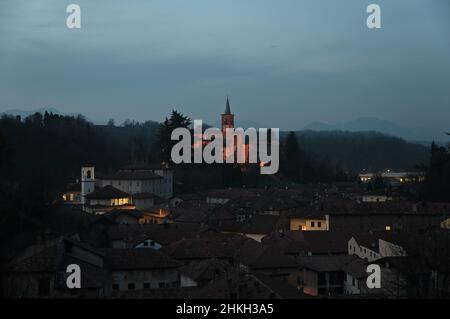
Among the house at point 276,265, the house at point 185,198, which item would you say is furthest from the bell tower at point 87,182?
the house at point 276,265

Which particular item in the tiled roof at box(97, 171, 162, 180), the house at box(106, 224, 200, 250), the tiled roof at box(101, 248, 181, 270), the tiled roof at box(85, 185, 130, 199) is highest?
the tiled roof at box(97, 171, 162, 180)

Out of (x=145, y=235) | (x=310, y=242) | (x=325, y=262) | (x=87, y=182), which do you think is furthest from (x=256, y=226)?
(x=87, y=182)

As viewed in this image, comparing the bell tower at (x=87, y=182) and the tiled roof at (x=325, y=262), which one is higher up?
the bell tower at (x=87, y=182)

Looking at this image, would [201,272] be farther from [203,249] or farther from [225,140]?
[225,140]

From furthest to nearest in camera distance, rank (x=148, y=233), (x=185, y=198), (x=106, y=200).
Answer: (x=185, y=198) → (x=106, y=200) → (x=148, y=233)

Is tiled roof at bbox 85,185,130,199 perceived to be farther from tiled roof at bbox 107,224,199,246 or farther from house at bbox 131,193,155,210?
tiled roof at bbox 107,224,199,246

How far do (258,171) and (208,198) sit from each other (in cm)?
1844

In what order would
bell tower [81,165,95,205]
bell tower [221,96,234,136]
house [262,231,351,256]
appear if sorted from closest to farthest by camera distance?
house [262,231,351,256], bell tower [81,165,95,205], bell tower [221,96,234,136]

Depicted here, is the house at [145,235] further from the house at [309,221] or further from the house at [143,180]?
the house at [143,180]

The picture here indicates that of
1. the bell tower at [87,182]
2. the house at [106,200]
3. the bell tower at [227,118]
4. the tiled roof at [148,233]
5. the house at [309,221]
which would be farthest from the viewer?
the bell tower at [227,118]

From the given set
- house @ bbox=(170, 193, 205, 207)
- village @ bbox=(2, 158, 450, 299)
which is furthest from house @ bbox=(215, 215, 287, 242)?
house @ bbox=(170, 193, 205, 207)

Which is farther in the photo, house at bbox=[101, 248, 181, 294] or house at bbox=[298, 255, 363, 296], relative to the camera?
house at bbox=[298, 255, 363, 296]
